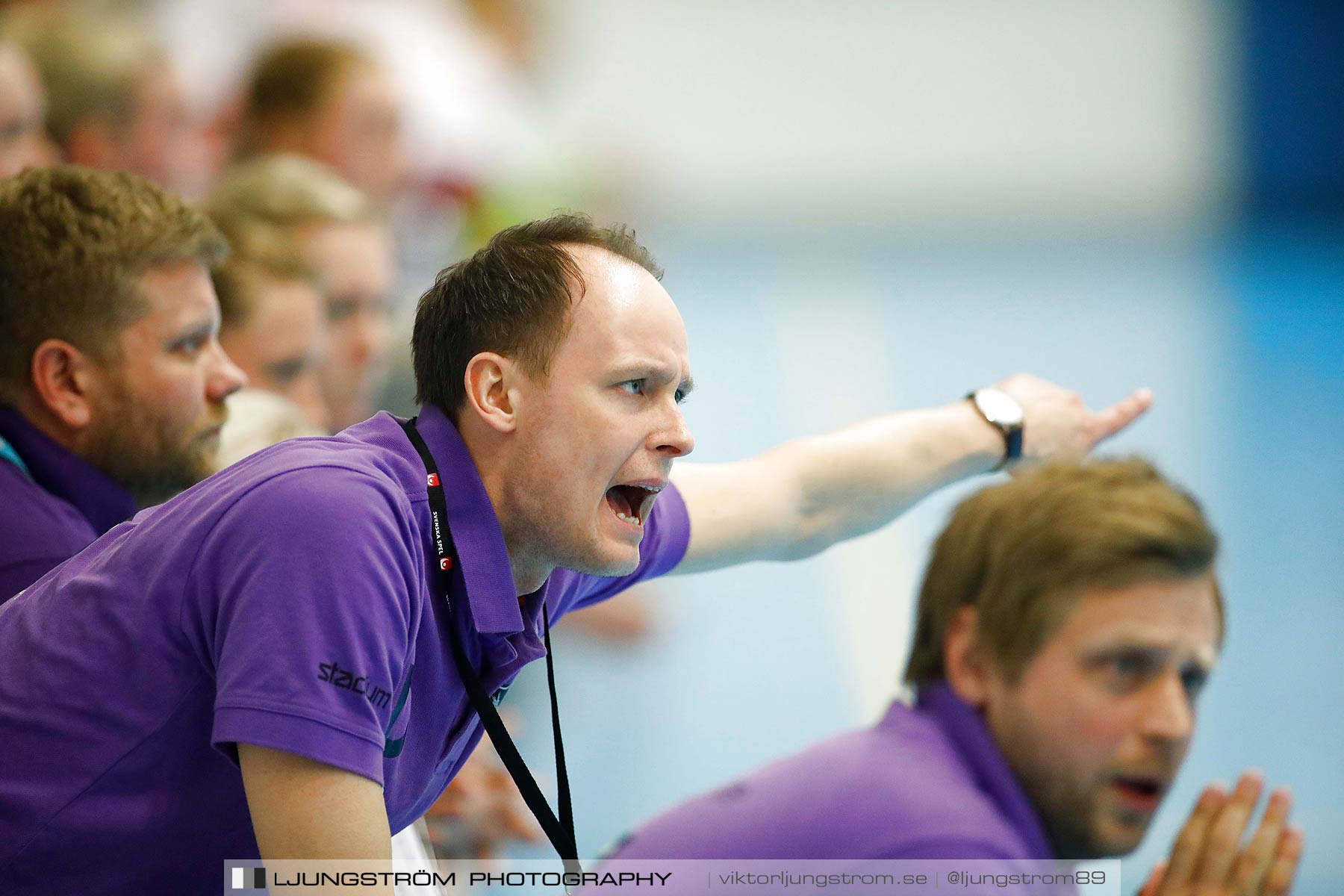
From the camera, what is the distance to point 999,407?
9.74ft

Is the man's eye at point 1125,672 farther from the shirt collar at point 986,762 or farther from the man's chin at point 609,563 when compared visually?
the man's chin at point 609,563

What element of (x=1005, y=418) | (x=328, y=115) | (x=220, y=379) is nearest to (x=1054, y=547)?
(x=1005, y=418)

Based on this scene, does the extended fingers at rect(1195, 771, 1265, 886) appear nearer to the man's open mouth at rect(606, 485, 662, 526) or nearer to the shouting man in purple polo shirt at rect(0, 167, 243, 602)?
the man's open mouth at rect(606, 485, 662, 526)

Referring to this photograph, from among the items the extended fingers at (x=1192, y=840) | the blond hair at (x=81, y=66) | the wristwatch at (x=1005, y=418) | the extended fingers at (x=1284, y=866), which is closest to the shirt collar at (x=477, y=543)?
the extended fingers at (x=1192, y=840)

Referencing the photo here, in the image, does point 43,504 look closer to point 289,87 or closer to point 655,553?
point 655,553

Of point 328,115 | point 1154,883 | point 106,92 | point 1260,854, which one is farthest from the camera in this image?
point 328,115

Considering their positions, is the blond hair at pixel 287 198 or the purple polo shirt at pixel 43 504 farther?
the blond hair at pixel 287 198

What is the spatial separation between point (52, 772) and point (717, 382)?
8.09 m

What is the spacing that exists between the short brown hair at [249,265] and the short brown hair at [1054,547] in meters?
2.03

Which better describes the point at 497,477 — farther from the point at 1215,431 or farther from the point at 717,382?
the point at 717,382

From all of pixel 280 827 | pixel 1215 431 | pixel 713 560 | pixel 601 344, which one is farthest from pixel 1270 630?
pixel 280 827

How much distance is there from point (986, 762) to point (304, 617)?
0.81 metres

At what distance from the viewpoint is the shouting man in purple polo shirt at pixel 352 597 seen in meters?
1.69

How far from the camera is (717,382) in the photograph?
386 inches
